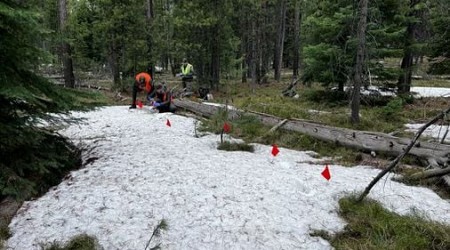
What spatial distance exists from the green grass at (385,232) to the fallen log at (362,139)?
68.7 inches

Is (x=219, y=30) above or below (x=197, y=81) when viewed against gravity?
above

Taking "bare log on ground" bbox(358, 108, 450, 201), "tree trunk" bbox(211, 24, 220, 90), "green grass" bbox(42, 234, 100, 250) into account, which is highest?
"tree trunk" bbox(211, 24, 220, 90)

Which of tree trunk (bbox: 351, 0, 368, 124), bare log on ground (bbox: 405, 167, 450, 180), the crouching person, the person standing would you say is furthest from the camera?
the person standing

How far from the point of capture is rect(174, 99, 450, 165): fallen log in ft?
26.3

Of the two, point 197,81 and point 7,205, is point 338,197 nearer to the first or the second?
point 7,205

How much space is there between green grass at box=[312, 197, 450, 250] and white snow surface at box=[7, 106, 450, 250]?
0.73ft

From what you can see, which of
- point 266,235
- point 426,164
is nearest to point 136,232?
point 266,235

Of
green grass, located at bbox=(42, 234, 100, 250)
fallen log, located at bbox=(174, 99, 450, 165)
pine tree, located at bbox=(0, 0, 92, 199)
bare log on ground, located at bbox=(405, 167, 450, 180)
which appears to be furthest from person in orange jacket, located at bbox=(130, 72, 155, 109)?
green grass, located at bbox=(42, 234, 100, 250)

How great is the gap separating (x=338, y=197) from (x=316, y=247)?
1767 millimetres

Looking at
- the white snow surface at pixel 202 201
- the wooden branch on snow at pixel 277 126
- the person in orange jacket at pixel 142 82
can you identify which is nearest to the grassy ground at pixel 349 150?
the wooden branch on snow at pixel 277 126

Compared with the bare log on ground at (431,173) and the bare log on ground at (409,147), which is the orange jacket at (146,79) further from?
the bare log on ground at (409,147)

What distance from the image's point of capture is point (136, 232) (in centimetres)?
521

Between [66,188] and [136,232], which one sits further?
[66,188]

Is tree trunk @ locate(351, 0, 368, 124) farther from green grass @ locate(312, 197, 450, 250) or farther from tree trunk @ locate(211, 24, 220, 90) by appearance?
tree trunk @ locate(211, 24, 220, 90)
